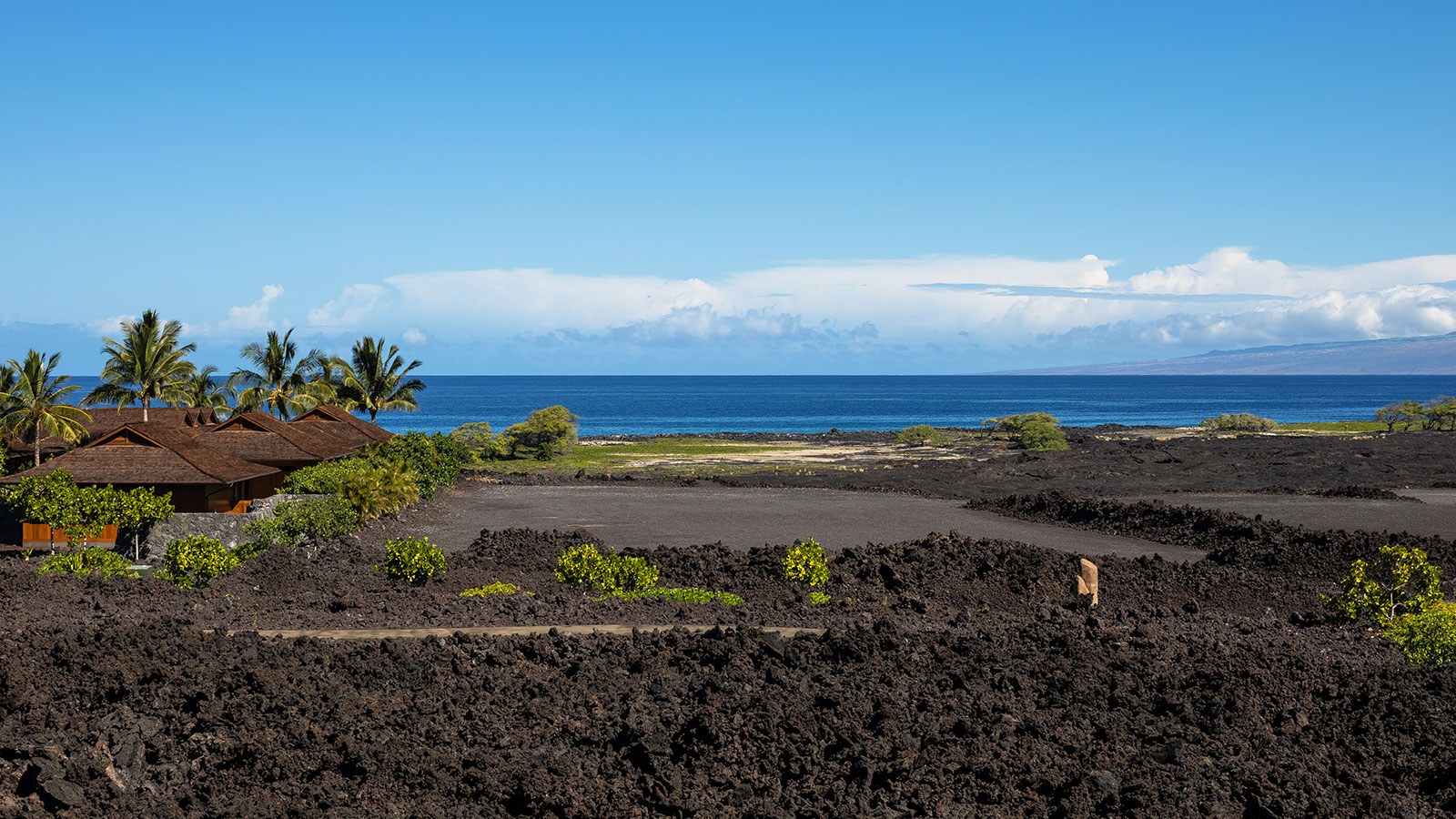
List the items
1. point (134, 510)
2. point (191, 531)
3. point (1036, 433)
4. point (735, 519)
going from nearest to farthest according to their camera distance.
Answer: point (134, 510), point (191, 531), point (735, 519), point (1036, 433)

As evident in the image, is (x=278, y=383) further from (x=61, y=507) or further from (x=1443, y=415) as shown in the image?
(x=1443, y=415)

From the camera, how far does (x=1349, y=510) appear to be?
1257 inches

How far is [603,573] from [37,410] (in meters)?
26.9

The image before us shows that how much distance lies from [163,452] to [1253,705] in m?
27.1

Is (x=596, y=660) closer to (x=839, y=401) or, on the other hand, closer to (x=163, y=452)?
(x=163, y=452)

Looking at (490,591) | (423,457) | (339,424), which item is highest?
(339,424)

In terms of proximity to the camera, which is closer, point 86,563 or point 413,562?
point 413,562

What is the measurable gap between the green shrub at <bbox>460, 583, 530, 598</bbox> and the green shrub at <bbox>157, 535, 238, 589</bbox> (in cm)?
426

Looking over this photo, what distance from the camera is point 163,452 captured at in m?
27.8

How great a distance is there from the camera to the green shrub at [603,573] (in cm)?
1617

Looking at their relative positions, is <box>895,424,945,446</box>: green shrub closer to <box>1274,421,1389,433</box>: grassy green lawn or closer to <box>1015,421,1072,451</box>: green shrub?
<box>1015,421,1072,451</box>: green shrub

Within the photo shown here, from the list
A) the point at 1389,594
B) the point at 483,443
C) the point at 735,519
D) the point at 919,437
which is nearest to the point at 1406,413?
the point at 919,437

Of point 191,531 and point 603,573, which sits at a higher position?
point 603,573

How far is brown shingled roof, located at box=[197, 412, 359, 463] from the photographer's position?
1342 inches
